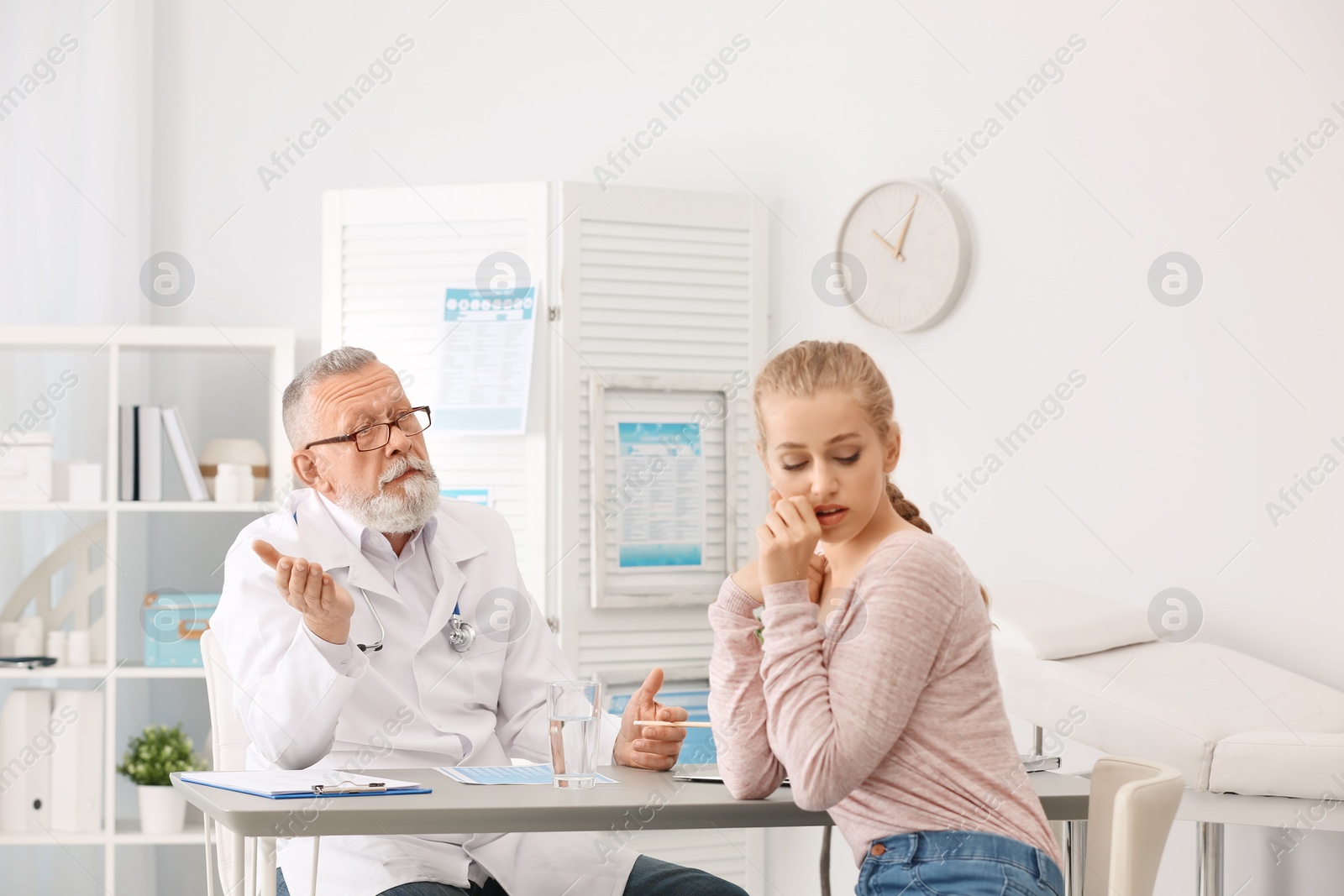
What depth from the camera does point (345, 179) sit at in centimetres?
393

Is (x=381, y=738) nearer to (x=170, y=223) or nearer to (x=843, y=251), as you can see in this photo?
(x=843, y=251)

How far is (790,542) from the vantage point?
4.37 feet

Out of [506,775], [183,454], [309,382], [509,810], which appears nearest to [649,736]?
[506,775]

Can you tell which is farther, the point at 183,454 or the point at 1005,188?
the point at 183,454

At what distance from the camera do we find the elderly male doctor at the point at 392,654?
1727mm

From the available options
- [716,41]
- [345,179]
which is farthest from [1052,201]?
[345,179]

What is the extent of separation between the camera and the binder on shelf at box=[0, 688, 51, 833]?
3223 mm

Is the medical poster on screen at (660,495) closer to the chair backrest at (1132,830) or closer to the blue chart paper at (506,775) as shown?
the blue chart paper at (506,775)

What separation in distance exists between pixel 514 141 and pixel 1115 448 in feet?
7.13

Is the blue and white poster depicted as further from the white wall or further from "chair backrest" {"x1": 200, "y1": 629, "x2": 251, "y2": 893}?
"chair backrest" {"x1": 200, "y1": 629, "x2": 251, "y2": 893}

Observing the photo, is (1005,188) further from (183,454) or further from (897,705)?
(183,454)

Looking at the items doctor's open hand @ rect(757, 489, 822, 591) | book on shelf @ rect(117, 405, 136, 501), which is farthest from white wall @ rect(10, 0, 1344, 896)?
doctor's open hand @ rect(757, 489, 822, 591)

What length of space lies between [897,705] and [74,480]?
2.73 m

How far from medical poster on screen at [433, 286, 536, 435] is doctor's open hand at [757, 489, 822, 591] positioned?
198 cm
